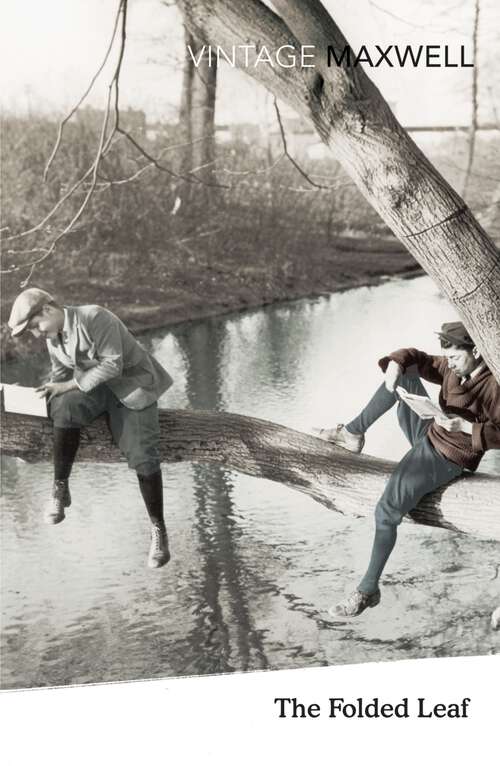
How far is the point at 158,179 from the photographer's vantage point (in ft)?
14.7

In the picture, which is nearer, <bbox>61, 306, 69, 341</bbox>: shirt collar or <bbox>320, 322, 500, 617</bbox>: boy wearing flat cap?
<bbox>320, 322, 500, 617</bbox>: boy wearing flat cap

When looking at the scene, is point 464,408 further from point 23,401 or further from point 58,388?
point 23,401

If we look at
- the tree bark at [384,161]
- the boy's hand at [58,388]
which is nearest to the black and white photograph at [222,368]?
the boy's hand at [58,388]

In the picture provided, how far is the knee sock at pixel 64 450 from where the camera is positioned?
13.9 ft

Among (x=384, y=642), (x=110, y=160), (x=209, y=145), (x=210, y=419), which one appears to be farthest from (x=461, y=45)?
(x=384, y=642)

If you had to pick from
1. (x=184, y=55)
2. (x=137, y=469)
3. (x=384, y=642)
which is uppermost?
(x=184, y=55)

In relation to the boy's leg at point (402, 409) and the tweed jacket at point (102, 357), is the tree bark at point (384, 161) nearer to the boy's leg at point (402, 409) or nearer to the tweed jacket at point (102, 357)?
the boy's leg at point (402, 409)

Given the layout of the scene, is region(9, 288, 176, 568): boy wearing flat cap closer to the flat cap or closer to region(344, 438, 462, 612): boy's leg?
the flat cap

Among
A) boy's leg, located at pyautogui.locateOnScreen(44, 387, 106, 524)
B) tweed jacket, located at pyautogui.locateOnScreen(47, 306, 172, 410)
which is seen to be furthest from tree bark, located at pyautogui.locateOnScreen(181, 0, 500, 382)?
boy's leg, located at pyautogui.locateOnScreen(44, 387, 106, 524)

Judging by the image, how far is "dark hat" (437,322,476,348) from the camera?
157 inches

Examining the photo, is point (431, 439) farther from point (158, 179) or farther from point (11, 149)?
point (11, 149)

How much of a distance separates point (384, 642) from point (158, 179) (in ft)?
6.83

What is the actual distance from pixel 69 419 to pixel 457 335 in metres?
1.50

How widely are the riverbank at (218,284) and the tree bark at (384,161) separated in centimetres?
84
